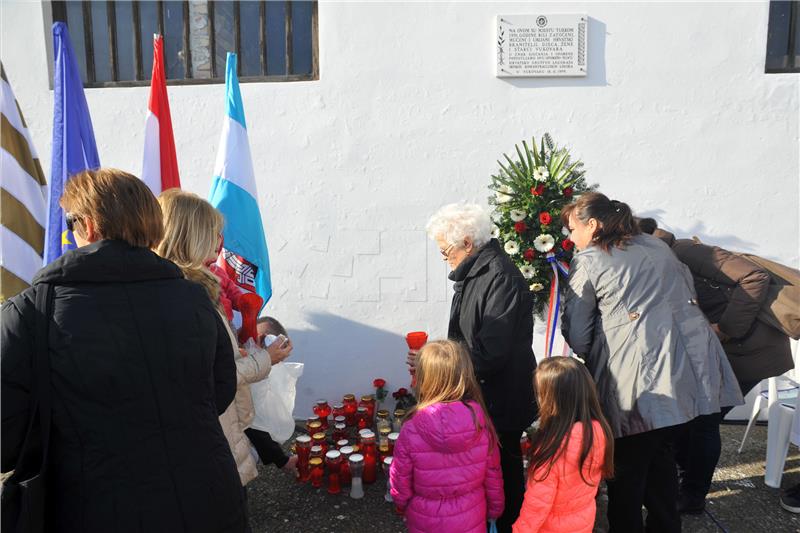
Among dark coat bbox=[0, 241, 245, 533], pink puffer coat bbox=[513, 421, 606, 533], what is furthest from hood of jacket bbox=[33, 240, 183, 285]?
pink puffer coat bbox=[513, 421, 606, 533]

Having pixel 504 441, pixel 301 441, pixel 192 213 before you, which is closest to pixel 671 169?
pixel 504 441

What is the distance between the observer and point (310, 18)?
418 centimetres

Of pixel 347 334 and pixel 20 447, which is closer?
pixel 20 447

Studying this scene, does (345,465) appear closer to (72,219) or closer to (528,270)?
(528,270)

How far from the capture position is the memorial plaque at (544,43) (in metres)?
3.88

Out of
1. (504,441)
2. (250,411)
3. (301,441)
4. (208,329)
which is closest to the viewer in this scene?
(208,329)

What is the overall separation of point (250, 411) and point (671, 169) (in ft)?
11.1

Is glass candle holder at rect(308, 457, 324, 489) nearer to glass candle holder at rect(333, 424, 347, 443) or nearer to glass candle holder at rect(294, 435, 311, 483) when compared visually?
glass candle holder at rect(294, 435, 311, 483)

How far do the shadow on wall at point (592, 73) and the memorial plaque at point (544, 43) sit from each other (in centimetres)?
5

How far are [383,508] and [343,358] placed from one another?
143 cm

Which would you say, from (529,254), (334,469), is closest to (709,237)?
(529,254)

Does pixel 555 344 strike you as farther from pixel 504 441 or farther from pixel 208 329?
pixel 208 329

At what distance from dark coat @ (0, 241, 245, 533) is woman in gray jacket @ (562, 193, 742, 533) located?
1.63m

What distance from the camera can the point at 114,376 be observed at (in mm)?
1258
